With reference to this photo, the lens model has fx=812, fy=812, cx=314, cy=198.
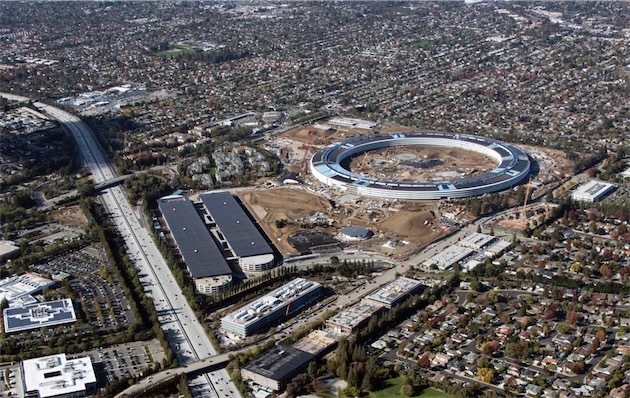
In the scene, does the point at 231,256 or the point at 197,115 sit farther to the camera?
the point at 197,115

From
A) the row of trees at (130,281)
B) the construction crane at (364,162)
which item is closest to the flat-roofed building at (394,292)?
the row of trees at (130,281)

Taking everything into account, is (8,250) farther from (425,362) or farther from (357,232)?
(425,362)

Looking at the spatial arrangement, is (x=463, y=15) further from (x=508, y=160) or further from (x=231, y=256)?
(x=231, y=256)

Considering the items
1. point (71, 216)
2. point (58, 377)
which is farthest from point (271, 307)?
point (71, 216)

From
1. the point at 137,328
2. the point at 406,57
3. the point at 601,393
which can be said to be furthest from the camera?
the point at 406,57

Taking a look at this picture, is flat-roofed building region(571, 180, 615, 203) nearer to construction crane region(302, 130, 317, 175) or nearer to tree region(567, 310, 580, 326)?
tree region(567, 310, 580, 326)

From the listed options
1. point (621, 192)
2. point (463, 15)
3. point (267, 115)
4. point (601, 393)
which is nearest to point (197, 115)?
point (267, 115)
